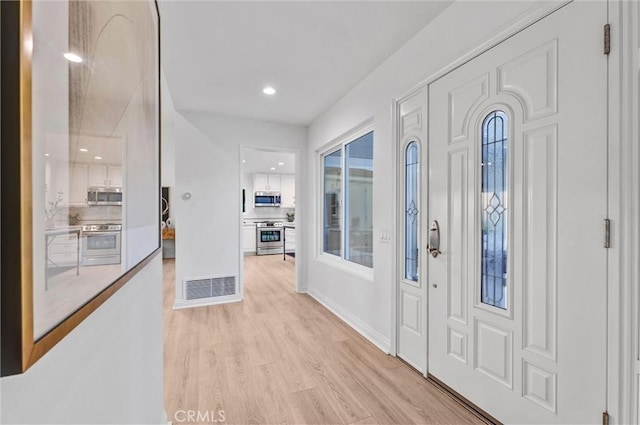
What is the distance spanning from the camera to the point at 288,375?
2320mm

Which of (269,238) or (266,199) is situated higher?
(266,199)

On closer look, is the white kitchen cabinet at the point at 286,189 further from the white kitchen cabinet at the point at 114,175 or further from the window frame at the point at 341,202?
the white kitchen cabinet at the point at 114,175

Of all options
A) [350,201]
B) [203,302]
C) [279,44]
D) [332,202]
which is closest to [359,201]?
[350,201]

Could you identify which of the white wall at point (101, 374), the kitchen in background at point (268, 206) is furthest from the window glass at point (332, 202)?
the kitchen in background at point (268, 206)

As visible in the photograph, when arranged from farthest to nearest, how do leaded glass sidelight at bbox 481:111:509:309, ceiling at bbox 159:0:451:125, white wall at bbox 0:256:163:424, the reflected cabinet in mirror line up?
ceiling at bbox 159:0:451:125 → leaded glass sidelight at bbox 481:111:509:309 → white wall at bbox 0:256:163:424 → the reflected cabinet in mirror

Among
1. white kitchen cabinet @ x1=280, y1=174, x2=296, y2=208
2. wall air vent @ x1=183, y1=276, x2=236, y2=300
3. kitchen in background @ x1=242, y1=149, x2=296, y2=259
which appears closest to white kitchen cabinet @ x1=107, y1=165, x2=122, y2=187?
wall air vent @ x1=183, y1=276, x2=236, y2=300

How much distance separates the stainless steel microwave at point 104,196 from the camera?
0.57m

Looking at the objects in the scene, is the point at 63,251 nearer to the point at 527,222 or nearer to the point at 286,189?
the point at 527,222

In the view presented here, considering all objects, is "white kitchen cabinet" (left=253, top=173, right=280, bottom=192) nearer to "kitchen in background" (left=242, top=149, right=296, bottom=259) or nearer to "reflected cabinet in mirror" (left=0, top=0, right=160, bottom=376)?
"kitchen in background" (left=242, top=149, right=296, bottom=259)

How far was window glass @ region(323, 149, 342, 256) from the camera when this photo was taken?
4.05 meters

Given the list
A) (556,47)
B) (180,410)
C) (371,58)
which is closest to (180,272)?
(180,410)

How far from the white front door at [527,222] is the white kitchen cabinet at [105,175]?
1827 millimetres

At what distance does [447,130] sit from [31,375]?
227 cm

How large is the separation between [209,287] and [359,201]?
2.43m
